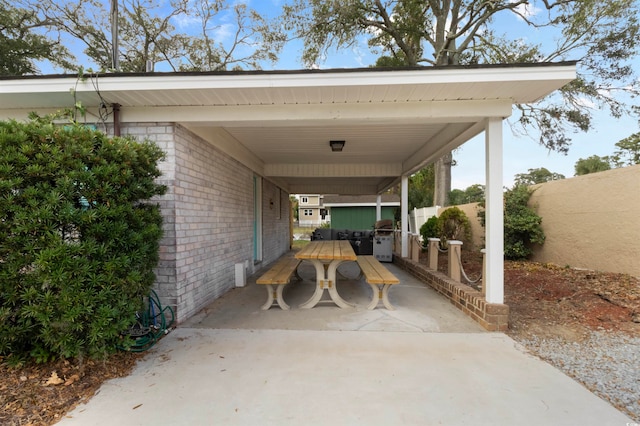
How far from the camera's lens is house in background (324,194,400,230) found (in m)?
19.5

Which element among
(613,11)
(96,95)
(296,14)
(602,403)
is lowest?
(602,403)

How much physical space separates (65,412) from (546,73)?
474 centimetres

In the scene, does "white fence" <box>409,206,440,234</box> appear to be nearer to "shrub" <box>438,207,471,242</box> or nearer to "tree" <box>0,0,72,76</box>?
"shrub" <box>438,207,471,242</box>

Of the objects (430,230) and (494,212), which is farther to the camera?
(430,230)

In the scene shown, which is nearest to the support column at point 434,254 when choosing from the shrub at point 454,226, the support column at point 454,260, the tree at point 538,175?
the support column at point 454,260

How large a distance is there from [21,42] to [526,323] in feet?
50.7

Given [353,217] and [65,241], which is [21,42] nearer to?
[65,241]

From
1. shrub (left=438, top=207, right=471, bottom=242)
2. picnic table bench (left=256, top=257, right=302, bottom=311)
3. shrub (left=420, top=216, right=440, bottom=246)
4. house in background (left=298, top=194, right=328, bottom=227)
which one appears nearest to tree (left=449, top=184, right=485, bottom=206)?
shrub (left=438, top=207, right=471, bottom=242)

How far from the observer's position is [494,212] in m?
3.62

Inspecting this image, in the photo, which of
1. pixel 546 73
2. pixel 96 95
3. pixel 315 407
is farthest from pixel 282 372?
pixel 546 73

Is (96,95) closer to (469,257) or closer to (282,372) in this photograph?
(282,372)

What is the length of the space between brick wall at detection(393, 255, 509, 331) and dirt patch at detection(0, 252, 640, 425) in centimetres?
20

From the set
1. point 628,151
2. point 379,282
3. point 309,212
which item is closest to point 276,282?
point 379,282

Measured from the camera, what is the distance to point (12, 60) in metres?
9.99
